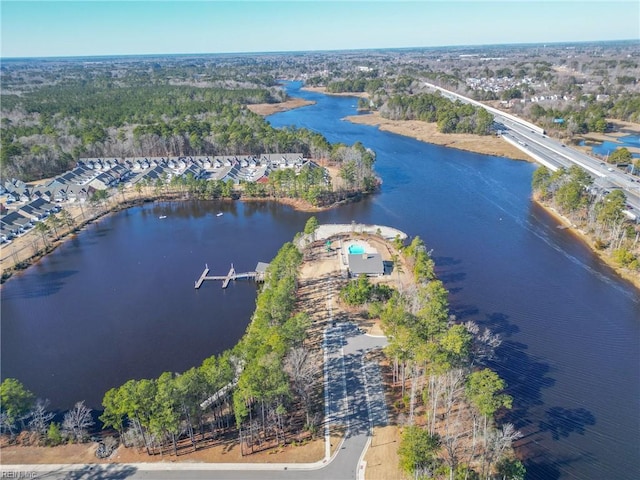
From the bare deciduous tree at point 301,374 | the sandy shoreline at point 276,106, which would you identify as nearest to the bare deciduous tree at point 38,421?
the bare deciduous tree at point 301,374

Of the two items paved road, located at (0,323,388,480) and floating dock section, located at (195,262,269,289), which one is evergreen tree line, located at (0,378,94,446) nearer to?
paved road, located at (0,323,388,480)

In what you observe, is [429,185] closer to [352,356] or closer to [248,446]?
[352,356]

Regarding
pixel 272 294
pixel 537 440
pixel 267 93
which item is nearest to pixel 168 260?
pixel 272 294

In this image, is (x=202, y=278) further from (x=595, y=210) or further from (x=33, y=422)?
(x=595, y=210)

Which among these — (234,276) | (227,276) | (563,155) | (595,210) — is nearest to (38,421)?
(227,276)

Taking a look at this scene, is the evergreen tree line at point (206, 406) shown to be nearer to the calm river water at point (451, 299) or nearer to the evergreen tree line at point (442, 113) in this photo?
the calm river water at point (451, 299)

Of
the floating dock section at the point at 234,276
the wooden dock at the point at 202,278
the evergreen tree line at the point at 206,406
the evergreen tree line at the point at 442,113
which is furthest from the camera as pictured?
the evergreen tree line at the point at 442,113

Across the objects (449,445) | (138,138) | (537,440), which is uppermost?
(138,138)
